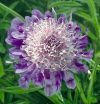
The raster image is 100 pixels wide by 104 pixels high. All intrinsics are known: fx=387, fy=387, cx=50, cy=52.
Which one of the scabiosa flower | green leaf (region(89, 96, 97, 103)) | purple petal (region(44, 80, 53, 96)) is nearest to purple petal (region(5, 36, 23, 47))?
the scabiosa flower

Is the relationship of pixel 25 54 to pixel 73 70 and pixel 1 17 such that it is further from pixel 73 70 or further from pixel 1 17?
pixel 1 17

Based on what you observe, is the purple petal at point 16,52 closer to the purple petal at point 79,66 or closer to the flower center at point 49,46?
the flower center at point 49,46

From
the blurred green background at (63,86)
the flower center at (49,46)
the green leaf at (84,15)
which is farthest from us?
the green leaf at (84,15)

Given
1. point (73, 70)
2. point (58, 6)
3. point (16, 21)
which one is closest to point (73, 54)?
point (73, 70)

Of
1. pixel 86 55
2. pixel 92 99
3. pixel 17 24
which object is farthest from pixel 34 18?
pixel 92 99

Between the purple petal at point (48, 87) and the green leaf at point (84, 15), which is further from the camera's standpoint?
the green leaf at point (84, 15)

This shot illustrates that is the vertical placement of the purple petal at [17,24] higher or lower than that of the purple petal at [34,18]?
lower

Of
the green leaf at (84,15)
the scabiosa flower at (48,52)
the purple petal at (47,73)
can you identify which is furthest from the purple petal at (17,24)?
the green leaf at (84,15)
